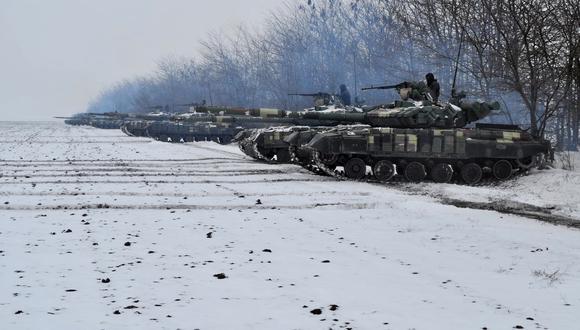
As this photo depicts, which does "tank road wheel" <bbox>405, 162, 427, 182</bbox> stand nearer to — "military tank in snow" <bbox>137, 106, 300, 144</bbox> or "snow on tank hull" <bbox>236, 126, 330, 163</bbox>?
"snow on tank hull" <bbox>236, 126, 330, 163</bbox>

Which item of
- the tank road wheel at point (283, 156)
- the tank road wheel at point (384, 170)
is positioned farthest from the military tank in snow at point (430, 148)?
the tank road wheel at point (283, 156)

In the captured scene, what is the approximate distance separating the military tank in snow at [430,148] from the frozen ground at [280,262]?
308 cm

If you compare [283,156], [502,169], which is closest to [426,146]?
[502,169]

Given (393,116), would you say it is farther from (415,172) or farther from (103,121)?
(103,121)

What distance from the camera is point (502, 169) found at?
53.4 feet

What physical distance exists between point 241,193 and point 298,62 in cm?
4018

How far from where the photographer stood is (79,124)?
95.8 meters

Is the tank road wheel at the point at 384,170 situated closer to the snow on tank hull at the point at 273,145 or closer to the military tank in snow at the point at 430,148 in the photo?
the military tank in snow at the point at 430,148

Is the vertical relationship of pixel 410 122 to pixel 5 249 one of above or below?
above

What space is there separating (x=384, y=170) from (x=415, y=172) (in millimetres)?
804

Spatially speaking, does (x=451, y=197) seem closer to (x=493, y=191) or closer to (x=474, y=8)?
(x=493, y=191)

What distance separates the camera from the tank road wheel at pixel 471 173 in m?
16.2

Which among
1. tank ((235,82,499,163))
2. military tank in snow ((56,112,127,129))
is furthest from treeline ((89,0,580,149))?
military tank in snow ((56,112,127,129))

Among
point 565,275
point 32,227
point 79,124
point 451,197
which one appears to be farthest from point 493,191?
point 79,124
